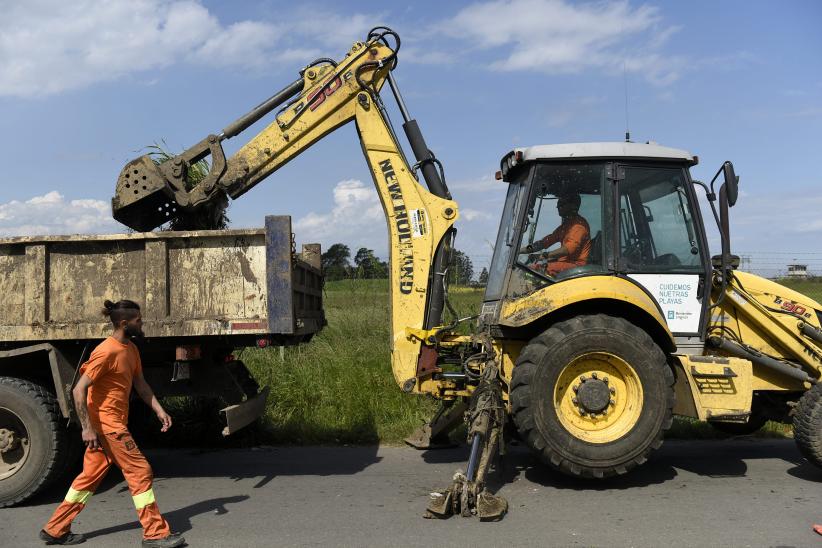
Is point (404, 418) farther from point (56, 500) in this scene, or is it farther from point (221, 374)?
point (56, 500)

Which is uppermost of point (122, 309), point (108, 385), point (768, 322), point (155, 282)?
point (155, 282)

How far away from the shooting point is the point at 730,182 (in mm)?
5773

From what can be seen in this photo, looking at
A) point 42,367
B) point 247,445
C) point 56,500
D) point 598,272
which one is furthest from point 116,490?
point 598,272

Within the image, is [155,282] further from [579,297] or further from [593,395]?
[593,395]

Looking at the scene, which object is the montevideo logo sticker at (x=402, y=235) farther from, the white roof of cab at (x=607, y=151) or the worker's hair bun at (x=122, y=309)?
the worker's hair bun at (x=122, y=309)

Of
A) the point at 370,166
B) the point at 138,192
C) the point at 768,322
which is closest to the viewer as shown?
the point at 768,322

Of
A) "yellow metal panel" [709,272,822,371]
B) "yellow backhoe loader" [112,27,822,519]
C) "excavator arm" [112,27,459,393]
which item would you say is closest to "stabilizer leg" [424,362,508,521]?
"yellow backhoe loader" [112,27,822,519]

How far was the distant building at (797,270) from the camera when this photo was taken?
12191 millimetres

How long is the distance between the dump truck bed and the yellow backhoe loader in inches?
34.4

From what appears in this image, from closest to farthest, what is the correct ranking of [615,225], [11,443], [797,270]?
[11,443] < [615,225] < [797,270]

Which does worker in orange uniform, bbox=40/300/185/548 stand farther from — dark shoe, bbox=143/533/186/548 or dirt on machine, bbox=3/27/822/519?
dirt on machine, bbox=3/27/822/519

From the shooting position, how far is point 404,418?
8.24m

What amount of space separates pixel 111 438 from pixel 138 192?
248 centimetres

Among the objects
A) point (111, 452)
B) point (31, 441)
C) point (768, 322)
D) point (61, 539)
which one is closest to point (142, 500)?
point (111, 452)
